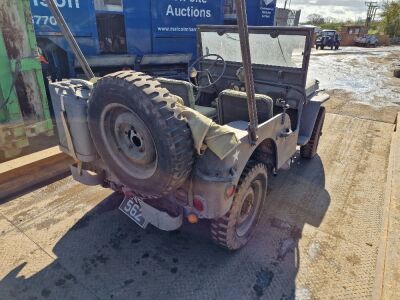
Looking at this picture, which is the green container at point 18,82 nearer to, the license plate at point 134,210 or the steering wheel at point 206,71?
the steering wheel at point 206,71

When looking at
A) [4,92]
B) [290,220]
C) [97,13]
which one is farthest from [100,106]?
[97,13]

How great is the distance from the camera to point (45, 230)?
3029 millimetres

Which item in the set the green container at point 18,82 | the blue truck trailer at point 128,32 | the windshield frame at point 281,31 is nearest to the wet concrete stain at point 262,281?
the windshield frame at point 281,31

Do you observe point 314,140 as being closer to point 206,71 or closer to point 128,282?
point 206,71

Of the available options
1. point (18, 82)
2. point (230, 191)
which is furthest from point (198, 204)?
point (18, 82)

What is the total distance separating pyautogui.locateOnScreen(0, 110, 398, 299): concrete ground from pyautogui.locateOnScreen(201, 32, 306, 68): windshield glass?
5.19 ft

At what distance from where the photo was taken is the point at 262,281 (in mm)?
2512

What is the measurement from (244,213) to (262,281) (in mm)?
634

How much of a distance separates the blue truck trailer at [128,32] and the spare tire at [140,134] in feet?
12.9

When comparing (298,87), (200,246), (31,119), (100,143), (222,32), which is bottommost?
(200,246)

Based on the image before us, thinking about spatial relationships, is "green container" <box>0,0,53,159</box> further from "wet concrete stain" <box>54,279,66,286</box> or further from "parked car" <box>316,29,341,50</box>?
"parked car" <box>316,29,341,50</box>

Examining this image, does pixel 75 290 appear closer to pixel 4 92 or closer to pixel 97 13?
pixel 4 92

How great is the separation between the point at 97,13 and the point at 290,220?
5.45m

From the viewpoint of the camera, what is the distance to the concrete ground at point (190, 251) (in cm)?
243
